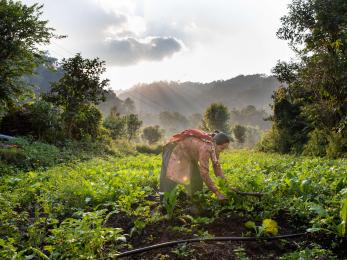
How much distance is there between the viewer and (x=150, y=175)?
11.1 m

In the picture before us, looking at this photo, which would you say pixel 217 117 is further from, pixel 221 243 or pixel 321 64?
pixel 221 243

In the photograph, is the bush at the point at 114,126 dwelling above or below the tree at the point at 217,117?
below

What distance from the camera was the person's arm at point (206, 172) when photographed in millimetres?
6174

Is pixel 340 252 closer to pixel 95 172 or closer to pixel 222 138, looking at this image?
pixel 222 138

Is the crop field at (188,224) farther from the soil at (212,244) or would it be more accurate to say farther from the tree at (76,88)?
the tree at (76,88)

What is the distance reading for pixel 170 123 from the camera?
175m

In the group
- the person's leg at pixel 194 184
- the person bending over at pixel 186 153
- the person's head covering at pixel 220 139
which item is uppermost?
the person's head covering at pixel 220 139

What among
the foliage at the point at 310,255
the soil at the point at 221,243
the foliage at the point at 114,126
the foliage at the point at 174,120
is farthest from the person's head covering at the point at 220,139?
the foliage at the point at 174,120

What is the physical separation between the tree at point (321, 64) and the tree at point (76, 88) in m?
14.4

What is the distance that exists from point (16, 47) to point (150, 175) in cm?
1370

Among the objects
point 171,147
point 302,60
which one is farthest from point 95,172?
point 302,60

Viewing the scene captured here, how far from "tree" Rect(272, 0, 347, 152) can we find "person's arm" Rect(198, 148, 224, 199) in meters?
18.7

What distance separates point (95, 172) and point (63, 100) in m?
17.7

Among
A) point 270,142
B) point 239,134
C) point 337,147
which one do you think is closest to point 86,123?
point 270,142
